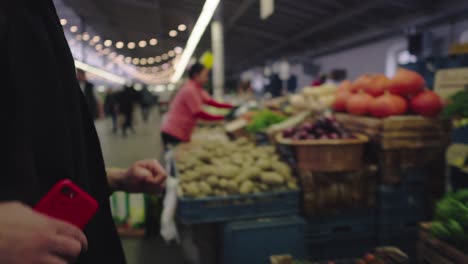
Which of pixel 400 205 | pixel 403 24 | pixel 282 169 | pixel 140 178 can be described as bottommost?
pixel 400 205

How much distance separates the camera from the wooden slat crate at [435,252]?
4.87ft

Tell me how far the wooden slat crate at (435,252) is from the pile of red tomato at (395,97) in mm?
1216

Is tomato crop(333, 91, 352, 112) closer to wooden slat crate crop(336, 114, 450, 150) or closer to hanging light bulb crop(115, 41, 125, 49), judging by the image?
wooden slat crate crop(336, 114, 450, 150)

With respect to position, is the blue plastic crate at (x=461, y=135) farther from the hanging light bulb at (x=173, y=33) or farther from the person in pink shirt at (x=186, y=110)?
the hanging light bulb at (x=173, y=33)

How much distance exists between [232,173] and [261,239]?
0.53 m

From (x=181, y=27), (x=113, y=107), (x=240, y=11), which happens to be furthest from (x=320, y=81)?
(x=113, y=107)

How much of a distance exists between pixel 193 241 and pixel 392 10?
927cm

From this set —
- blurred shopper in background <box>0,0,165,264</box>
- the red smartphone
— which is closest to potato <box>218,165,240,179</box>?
blurred shopper in background <box>0,0,165,264</box>

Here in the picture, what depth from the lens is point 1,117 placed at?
0.61m

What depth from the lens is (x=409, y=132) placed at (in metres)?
2.62

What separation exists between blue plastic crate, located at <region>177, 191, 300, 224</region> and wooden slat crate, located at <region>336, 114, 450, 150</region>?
2.61 ft

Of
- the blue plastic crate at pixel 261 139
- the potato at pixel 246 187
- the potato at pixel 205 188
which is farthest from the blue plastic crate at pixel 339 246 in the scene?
the blue plastic crate at pixel 261 139

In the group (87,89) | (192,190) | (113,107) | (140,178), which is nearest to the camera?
(140,178)

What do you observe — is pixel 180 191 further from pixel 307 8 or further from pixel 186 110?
pixel 307 8
